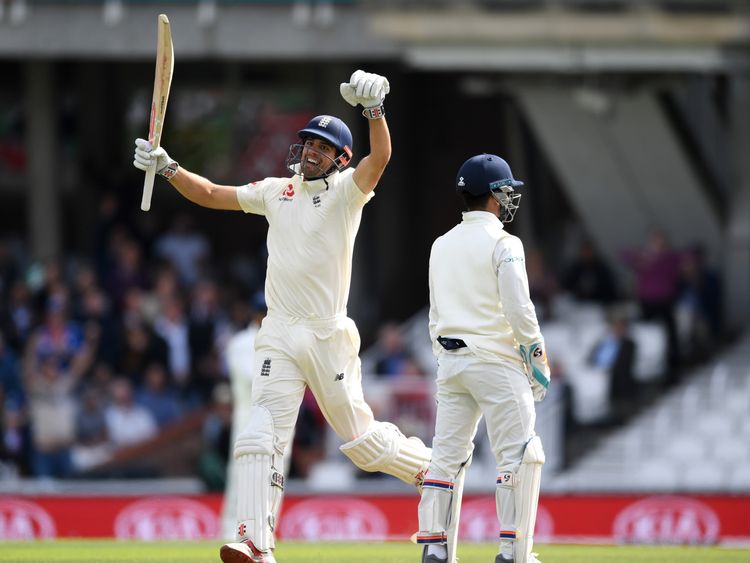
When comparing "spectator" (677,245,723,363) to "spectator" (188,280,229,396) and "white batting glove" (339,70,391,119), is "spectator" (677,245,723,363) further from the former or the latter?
"white batting glove" (339,70,391,119)

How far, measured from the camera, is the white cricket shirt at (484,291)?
22.6ft

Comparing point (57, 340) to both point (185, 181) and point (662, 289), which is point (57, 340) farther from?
point (185, 181)

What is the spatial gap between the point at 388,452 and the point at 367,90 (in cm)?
169

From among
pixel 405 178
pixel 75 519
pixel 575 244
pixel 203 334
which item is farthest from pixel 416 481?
pixel 405 178

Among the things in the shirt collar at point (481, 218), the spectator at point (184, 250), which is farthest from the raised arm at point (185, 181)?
the spectator at point (184, 250)

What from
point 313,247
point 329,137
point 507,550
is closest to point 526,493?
point 507,550

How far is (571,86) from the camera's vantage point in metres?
16.5

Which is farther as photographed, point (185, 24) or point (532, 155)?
point (532, 155)

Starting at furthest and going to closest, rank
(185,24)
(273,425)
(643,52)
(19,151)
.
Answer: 1. (19,151)
2. (185,24)
3. (643,52)
4. (273,425)

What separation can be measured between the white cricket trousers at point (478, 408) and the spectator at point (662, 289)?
8.95m

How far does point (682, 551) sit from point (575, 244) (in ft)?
31.3

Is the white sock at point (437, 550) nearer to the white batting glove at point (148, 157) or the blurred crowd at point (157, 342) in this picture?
the white batting glove at point (148, 157)

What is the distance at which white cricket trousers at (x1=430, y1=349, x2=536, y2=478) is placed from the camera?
22.7 ft

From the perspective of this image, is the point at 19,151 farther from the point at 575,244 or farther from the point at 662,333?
the point at 662,333
